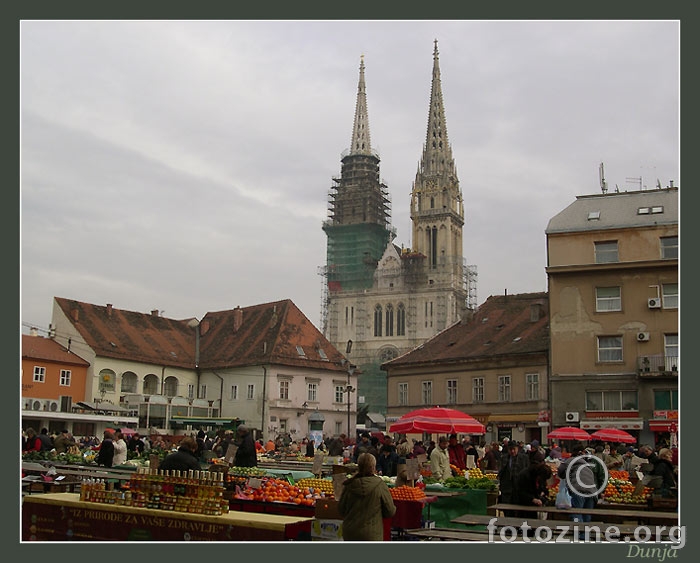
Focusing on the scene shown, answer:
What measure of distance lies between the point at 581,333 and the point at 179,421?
2525cm

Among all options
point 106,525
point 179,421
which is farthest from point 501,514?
point 179,421

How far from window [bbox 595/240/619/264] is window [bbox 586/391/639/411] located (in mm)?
5716

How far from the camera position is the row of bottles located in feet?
36.4

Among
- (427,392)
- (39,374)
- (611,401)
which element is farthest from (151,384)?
(611,401)

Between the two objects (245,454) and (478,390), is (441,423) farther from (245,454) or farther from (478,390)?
(478,390)

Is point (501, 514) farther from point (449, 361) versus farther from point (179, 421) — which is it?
point (179, 421)

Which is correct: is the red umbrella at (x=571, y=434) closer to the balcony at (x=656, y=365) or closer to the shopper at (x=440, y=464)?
the shopper at (x=440, y=464)

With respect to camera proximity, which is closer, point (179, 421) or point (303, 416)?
point (179, 421)

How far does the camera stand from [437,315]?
4643 inches

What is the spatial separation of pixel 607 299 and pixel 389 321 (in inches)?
3291

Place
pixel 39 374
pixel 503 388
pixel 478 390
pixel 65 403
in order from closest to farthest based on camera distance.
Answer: pixel 503 388 < pixel 478 390 < pixel 65 403 < pixel 39 374

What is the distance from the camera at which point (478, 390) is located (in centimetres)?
4797

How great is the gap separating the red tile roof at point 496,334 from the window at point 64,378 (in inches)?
795

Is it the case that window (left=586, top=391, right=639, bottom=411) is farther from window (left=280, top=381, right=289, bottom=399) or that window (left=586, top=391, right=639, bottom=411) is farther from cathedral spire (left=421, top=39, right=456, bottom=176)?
cathedral spire (left=421, top=39, right=456, bottom=176)
